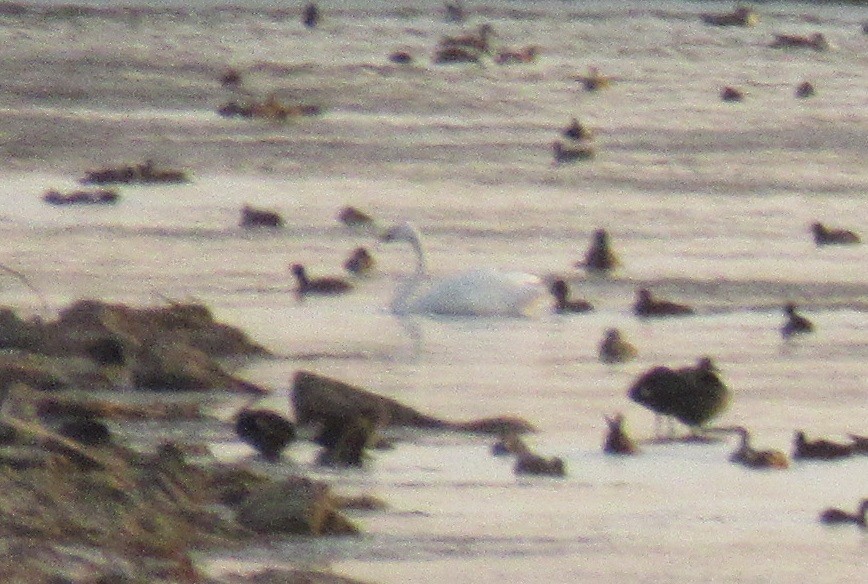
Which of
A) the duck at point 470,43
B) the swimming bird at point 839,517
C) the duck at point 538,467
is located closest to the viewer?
the swimming bird at point 839,517

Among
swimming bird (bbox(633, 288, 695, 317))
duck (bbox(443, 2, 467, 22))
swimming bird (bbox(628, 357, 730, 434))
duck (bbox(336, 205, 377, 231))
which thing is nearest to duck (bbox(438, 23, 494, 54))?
duck (bbox(443, 2, 467, 22))

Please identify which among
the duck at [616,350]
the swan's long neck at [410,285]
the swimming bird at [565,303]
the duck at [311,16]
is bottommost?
the duck at [311,16]

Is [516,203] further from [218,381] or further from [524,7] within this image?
[524,7]

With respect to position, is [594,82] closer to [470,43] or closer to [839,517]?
[470,43]

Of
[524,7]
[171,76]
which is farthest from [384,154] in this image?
[524,7]

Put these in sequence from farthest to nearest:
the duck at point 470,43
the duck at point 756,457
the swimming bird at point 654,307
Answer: the duck at point 470,43 → the swimming bird at point 654,307 → the duck at point 756,457

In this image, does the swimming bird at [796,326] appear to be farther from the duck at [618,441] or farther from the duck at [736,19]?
the duck at [736,19]

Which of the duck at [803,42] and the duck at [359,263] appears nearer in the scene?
the duck at [359,263]

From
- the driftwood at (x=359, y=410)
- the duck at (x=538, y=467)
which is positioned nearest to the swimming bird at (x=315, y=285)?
the driftwood at (x=359, y=410)

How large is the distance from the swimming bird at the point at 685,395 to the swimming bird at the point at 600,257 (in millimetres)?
6484

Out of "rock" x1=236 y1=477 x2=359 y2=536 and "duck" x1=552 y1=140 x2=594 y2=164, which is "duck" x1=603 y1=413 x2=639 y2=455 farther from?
"duck" x1=552 y1=140 x2=594 y2=164

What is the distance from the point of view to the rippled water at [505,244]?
31.9 ft

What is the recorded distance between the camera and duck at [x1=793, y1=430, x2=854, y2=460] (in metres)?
11.0

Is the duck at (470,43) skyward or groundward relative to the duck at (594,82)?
groundward
